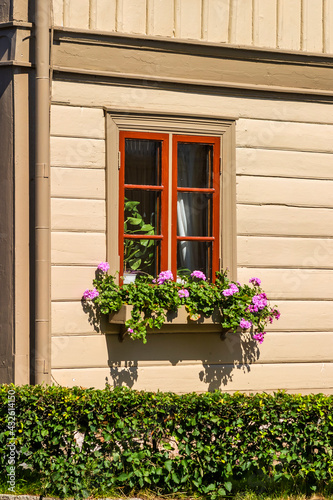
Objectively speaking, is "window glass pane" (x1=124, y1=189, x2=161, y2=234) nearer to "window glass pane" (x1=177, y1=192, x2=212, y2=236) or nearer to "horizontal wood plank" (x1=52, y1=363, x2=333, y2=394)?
"window glass pane" (x1=177, y1=192, x2=212, y2=236)

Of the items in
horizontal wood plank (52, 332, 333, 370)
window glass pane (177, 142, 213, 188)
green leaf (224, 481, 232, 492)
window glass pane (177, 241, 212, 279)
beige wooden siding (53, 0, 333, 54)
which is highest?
beige wooden siding (53, 0, 333, 54)

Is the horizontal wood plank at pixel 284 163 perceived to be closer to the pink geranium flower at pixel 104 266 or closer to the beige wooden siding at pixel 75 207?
the beige wooden siding at pixel 75 207

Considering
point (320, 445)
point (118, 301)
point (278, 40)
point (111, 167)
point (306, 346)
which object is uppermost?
point (278, 40)

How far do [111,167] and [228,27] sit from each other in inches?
71.6

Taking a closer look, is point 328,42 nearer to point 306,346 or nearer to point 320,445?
point 306,346

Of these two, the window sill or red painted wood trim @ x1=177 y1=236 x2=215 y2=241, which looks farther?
red painted wood trim @ x1=177 y1=236 x2=215 y2=241

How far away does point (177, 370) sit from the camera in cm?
701

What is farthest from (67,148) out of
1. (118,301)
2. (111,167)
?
(118,301)

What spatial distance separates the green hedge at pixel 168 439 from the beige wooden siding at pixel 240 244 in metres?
1.10

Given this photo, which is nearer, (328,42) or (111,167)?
(111,167)

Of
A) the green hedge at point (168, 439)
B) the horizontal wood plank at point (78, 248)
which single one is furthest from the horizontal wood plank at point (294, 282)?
the green hedge at point (168, 439)

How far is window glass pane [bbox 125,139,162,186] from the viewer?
708 centimetres

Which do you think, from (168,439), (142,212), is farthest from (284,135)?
(168,439)

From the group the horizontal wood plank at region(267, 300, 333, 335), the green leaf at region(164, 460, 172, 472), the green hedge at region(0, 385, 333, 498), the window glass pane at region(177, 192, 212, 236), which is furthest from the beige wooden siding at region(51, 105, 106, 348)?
the horizontal wood plank at region(267, 300, 333, 335)
